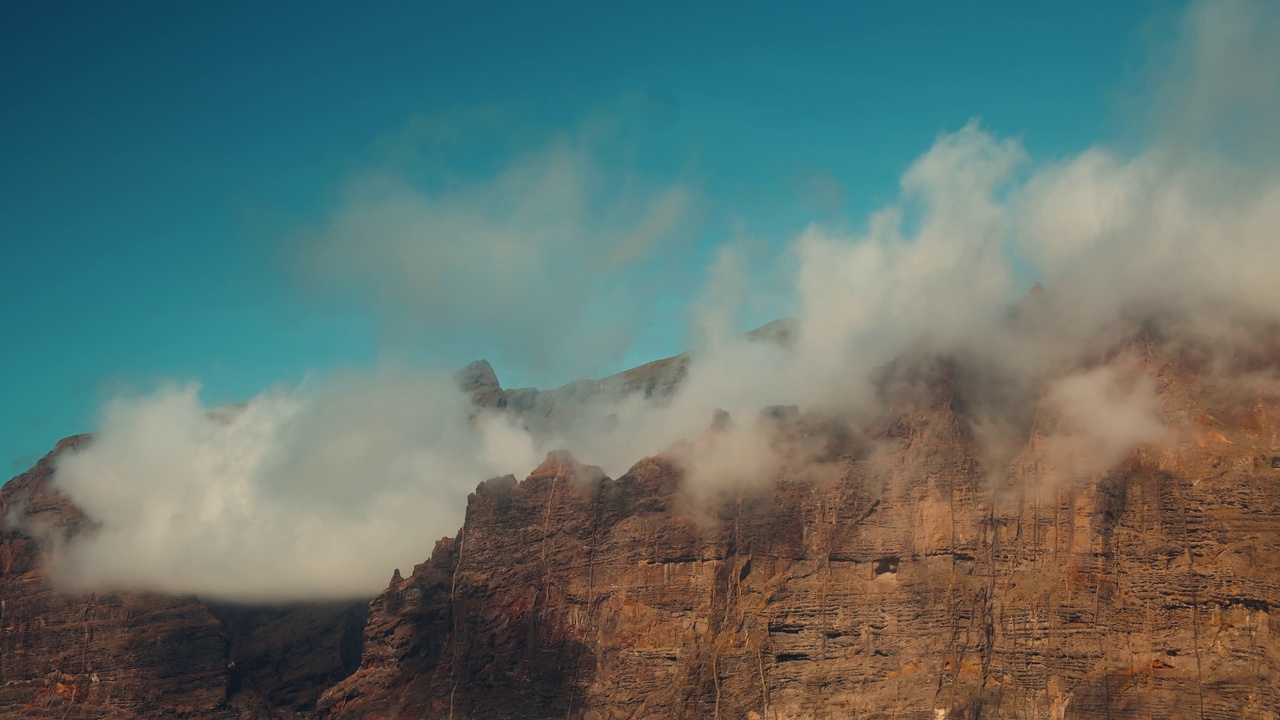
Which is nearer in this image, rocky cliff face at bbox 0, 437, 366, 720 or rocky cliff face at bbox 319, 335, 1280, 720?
rocky cliff face at bbox 319, 335, 1280, 720

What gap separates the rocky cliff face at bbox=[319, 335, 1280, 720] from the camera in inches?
4097

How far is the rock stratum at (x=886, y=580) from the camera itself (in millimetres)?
104375

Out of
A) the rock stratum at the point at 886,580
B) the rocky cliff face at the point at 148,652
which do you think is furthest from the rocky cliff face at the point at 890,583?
the rocky cliff face at the point at 148,652

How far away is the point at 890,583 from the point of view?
11681 cm

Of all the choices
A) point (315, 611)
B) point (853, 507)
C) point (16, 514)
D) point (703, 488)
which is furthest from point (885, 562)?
point (16, 514)

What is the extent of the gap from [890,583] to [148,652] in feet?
330

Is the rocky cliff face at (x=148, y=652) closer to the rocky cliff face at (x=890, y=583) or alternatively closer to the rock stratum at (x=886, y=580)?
the rock stratum at (x=886, y=580)

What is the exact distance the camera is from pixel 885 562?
117688 mm

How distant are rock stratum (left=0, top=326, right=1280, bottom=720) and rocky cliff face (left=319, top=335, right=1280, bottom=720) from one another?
181 mm

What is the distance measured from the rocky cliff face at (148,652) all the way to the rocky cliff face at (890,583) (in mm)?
34133

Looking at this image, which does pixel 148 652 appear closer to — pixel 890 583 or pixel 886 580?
pixel 886 580

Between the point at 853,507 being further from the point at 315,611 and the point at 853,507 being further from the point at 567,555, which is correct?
the point at 315,611

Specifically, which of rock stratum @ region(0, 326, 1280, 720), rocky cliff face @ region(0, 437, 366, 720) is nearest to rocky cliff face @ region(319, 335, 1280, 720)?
rock stratum @ region(0, 326, 1280, 720)

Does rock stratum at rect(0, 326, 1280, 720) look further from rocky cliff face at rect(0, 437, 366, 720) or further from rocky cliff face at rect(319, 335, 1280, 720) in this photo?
rocky cliff face at rect(0, 437, 366, 720)
